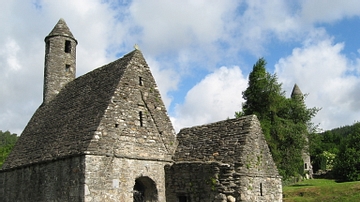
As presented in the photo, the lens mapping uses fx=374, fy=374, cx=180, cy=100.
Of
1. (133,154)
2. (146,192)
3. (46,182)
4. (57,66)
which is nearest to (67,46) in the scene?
(57,66)

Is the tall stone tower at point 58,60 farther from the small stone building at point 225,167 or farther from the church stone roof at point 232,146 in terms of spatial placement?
the small stone building at point 225,167

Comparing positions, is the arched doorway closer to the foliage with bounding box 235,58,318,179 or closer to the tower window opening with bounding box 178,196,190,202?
the tower window opening with bounding box 178,196,190,202

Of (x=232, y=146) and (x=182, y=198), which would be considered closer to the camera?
(x=232, y=146)

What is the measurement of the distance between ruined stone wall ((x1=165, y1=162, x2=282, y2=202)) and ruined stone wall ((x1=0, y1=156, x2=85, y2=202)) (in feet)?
11.5

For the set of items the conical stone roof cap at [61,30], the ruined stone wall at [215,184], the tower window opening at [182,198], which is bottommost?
the tower window opening at [182,198]

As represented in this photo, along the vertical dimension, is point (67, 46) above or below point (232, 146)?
above

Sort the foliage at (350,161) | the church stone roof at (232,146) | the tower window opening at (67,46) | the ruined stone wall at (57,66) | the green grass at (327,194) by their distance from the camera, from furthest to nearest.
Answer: the foliage at (350,161), the green grass at (327,194), the tower window opening at (67,46), the ruined stone wall at (57,66), the church stone roof at (232,146)

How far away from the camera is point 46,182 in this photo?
14273mm

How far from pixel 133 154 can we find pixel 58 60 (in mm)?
10516

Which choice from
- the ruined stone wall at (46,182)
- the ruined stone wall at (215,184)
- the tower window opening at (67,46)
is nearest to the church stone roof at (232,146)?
the ruined stone wall at (215,184)

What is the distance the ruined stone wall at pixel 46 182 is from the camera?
41.4 feet

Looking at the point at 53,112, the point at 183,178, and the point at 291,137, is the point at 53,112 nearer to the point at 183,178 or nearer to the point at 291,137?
the point at 183,178

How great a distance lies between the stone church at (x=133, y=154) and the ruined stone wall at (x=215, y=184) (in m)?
0.03

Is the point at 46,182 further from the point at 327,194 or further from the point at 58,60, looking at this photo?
the point at 327,194
